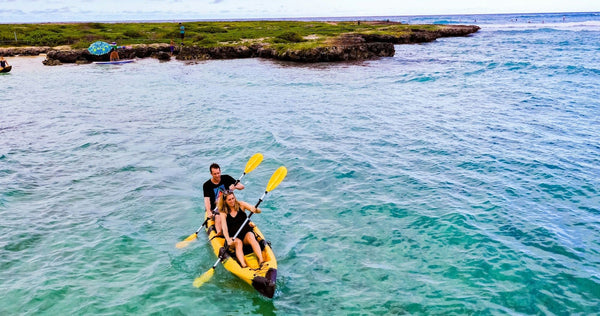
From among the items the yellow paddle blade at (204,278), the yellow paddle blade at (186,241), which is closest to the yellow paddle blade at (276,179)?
the yellow paddle blade at (186,241)

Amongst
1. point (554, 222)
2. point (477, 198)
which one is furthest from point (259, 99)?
point (554, 222)

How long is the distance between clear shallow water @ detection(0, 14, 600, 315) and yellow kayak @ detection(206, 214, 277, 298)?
1.13 ft

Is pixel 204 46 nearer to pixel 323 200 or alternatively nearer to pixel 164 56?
pixel 164 56

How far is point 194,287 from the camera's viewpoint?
30.5 ft

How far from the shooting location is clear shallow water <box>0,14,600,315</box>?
9.03m

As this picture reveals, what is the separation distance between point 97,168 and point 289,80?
2209 centimetres

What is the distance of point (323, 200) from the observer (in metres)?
13.6

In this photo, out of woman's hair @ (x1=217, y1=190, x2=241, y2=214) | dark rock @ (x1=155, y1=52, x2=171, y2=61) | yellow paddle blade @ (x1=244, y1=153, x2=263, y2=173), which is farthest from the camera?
dark rock @ (x1=155, y1=52, x2=171, y2=61)

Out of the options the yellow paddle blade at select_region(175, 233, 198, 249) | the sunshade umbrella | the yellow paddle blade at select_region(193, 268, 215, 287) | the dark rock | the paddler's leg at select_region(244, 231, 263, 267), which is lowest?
the yellow paddle blade at select_region(193, 268, 215, 287)

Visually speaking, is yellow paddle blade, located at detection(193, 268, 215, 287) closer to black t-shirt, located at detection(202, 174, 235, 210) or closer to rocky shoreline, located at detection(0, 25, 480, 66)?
black t-shirt, located at detection(202, 174, 235, 210)

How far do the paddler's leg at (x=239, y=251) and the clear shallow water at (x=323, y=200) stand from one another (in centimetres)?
49

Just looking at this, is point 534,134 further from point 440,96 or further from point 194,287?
point 194,287

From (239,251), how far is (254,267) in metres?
0.51

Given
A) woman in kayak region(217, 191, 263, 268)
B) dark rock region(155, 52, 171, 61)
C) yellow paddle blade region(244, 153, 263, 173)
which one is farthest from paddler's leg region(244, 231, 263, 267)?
dark rock region(155, 52, 171, 61)
